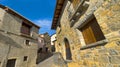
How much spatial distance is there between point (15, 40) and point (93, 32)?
358 inches

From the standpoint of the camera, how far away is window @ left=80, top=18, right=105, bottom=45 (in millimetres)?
3241

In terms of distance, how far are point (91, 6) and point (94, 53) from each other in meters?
1.77

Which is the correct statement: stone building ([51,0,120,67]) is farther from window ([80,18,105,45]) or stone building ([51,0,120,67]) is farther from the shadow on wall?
the shadow on wall

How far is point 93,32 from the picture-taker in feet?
11.7

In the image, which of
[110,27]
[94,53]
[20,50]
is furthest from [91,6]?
[20,50]

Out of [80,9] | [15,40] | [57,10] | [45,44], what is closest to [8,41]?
[15,40]

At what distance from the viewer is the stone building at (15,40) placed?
8.48 m

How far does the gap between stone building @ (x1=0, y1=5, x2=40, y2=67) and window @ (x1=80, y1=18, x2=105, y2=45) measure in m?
8.02

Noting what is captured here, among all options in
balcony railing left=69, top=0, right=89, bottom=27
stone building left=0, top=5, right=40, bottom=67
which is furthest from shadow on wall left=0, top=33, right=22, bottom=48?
balcony railing left=69, top=0, right=89, bottom=27

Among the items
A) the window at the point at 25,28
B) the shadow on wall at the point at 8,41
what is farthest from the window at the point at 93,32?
the window at the point at 25,28

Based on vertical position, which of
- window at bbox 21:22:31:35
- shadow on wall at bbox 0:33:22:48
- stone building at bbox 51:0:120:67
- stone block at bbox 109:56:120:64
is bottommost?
stone block at bbox 109:56:120:64

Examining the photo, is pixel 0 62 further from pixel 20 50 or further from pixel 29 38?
pixel 29 38

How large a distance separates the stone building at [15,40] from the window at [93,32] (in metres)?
8.02

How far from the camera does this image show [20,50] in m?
10.4
